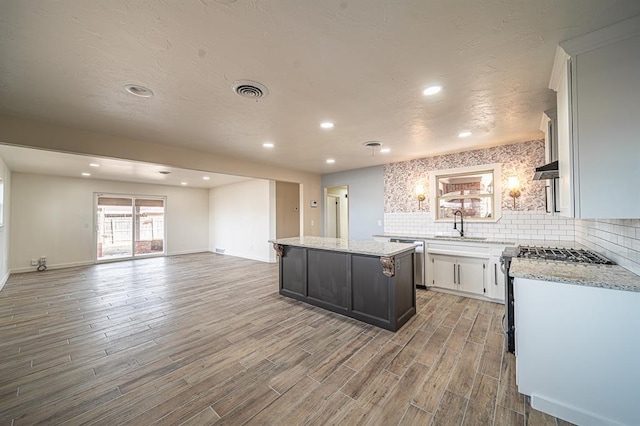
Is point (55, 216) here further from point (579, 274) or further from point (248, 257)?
point (579, 274)

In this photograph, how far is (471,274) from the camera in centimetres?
382

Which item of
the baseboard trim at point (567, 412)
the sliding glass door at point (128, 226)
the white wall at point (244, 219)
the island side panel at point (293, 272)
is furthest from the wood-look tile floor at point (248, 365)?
the sliding glass door at point (128, 226)

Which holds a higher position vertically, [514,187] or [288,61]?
[288,61]

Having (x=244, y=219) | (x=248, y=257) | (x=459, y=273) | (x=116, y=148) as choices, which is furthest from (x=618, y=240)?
(x=244, y=219)

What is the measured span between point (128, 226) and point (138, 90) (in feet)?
24.4

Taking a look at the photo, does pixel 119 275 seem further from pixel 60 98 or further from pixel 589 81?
pixel 589 81

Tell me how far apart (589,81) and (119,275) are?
314 inches

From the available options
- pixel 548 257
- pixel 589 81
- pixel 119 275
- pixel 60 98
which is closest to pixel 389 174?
pixel 548 257

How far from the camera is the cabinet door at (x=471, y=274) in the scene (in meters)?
3.73

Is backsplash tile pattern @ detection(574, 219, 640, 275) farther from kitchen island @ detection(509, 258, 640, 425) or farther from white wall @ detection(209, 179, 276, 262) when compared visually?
white wall @ detection(209, 179, 276, 262)

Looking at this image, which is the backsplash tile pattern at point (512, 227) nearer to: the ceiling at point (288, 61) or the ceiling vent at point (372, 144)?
the ceiling at point (288, 61)

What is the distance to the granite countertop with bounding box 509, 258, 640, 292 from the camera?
1.47m

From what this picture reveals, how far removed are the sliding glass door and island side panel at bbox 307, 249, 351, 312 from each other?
714cm

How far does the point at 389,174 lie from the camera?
5.41 meters
